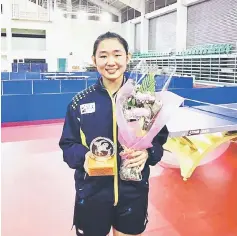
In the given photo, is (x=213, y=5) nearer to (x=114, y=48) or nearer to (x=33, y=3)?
(x=33, y=3)

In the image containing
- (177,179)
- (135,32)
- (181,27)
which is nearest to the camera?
(177,179)

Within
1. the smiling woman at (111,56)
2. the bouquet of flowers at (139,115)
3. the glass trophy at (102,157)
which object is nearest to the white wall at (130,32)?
the smiling woman at (111,56)

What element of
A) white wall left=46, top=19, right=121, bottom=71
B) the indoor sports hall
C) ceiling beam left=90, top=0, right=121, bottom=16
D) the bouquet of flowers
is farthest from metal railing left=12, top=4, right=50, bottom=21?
the bouquet of flowers

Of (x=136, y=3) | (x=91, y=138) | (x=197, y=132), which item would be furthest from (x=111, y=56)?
(x=136, y=3)

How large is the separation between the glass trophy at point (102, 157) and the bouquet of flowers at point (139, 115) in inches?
2.5

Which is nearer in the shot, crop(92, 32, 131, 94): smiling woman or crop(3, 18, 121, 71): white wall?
crop(92, 32, 131, 94): smiling woman

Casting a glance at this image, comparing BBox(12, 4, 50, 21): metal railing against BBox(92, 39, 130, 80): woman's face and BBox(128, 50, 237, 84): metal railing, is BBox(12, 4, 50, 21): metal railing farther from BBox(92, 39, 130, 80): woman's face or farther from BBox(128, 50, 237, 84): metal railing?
BBox(92, 39, 130, 80): woman's face

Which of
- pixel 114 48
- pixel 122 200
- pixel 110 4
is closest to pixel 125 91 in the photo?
pixel 114 48

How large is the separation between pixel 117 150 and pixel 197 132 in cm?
162

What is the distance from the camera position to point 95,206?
135 cm

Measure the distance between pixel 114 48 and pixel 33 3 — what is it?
20433 millimetres

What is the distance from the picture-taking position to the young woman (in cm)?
130

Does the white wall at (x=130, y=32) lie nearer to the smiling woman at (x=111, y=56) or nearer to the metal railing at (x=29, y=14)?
the metal railing at (x=29, y=14)

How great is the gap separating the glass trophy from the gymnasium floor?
1299 mm
